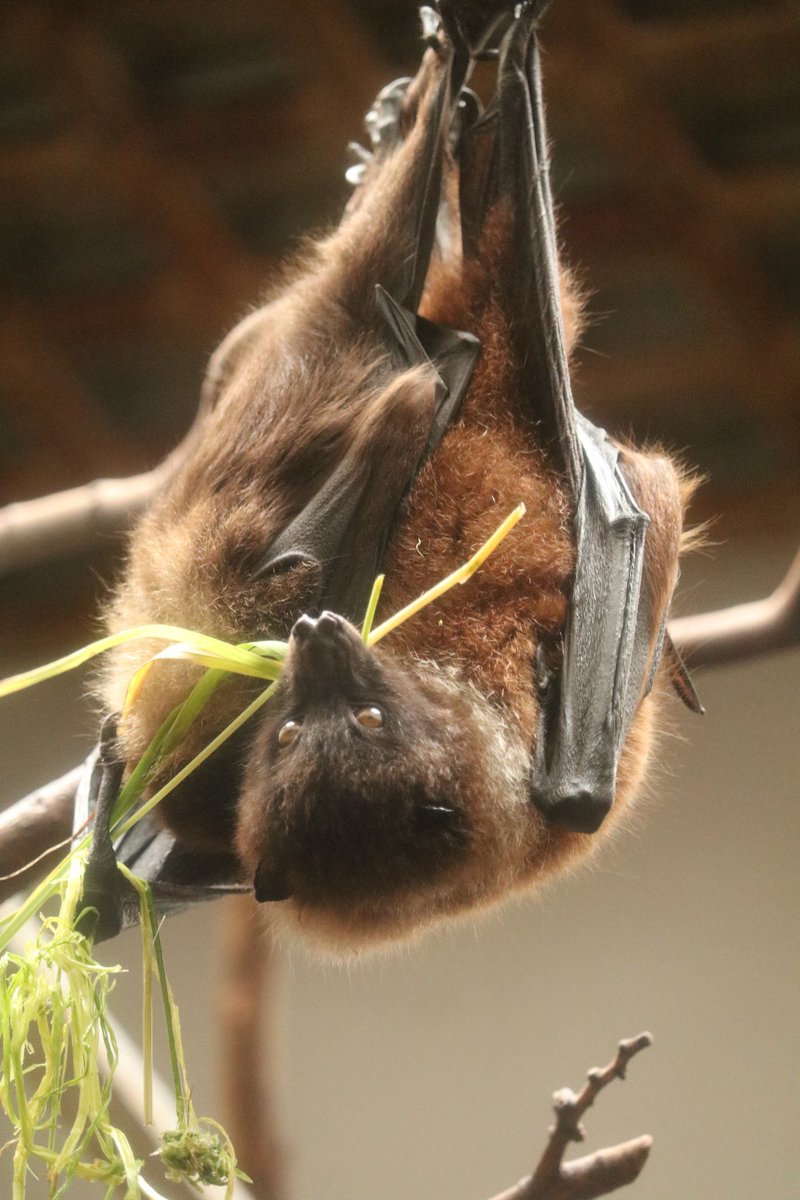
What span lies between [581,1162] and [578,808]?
687mm

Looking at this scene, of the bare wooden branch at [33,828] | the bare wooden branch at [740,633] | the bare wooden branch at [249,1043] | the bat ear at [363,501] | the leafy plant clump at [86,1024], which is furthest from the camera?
the bare wooden branch at [249,1043]

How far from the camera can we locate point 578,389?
3.84 metres

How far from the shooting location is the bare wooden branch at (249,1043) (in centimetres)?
244

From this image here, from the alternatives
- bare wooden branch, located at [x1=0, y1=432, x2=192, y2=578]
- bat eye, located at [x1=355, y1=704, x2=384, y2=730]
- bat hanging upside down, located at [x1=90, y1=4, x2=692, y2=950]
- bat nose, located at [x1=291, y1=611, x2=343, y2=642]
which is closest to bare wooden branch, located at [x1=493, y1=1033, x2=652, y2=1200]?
bat hanging upside down, located at [x1=90, y1=4, x2=692, y2=950]

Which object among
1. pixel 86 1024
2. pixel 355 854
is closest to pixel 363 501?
pixel 355 854

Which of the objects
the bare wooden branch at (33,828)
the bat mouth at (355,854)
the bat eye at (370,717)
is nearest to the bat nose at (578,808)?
the bat mouth at (355,854)

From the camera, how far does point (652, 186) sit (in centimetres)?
337

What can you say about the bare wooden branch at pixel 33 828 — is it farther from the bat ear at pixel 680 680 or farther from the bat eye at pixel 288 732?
the bat ear at pixel 680 680

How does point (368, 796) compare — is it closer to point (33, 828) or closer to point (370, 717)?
point (370, 717)

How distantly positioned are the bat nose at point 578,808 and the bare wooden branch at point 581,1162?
0.49 metres

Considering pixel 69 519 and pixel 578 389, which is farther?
pixel 578 389

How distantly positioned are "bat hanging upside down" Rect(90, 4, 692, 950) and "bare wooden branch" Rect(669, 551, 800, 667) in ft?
1.92

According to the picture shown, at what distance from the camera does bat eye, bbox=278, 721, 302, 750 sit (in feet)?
4.10

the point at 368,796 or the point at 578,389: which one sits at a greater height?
the point at 368,796
